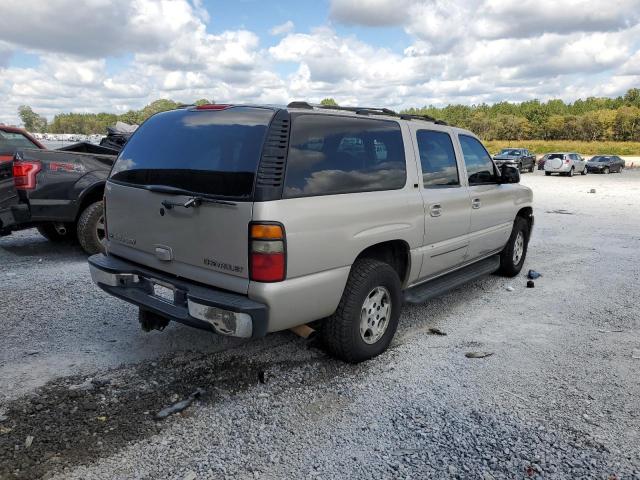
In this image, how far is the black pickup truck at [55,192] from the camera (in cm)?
618

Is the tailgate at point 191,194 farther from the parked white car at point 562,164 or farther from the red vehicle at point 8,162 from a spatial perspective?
the parked white car at point 562,164

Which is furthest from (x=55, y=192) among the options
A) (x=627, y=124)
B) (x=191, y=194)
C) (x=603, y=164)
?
(x=627, y=124)

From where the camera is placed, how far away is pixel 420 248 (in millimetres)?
4145

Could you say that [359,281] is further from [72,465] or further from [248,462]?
[72,465]

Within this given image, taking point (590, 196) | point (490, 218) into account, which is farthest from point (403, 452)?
point (590, 196)

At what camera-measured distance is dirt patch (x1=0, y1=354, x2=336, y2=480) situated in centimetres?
263

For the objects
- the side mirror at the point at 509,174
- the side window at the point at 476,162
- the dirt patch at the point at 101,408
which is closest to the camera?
the dirt patch at the point at 101,408

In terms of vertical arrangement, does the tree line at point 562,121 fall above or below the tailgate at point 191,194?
above

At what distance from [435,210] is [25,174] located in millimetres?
5127

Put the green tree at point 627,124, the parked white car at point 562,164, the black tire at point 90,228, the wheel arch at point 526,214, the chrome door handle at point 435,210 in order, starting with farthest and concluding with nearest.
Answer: the green tree at point 627,124 < the parked white car at point 562,164 < the black tire at point 90,228 < the wheel arch at point 526,214 < the chrome door handle at point 435,210

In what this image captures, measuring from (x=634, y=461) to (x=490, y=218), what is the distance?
3.03 meters

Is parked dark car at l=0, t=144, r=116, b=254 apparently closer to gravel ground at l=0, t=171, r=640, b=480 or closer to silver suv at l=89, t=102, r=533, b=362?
gravel ground at l=0, t=171, r=640, b=480

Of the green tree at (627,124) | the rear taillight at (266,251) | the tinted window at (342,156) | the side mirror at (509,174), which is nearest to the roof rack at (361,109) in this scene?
the tinted window at (342,156)

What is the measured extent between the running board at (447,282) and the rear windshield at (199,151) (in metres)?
1.92
